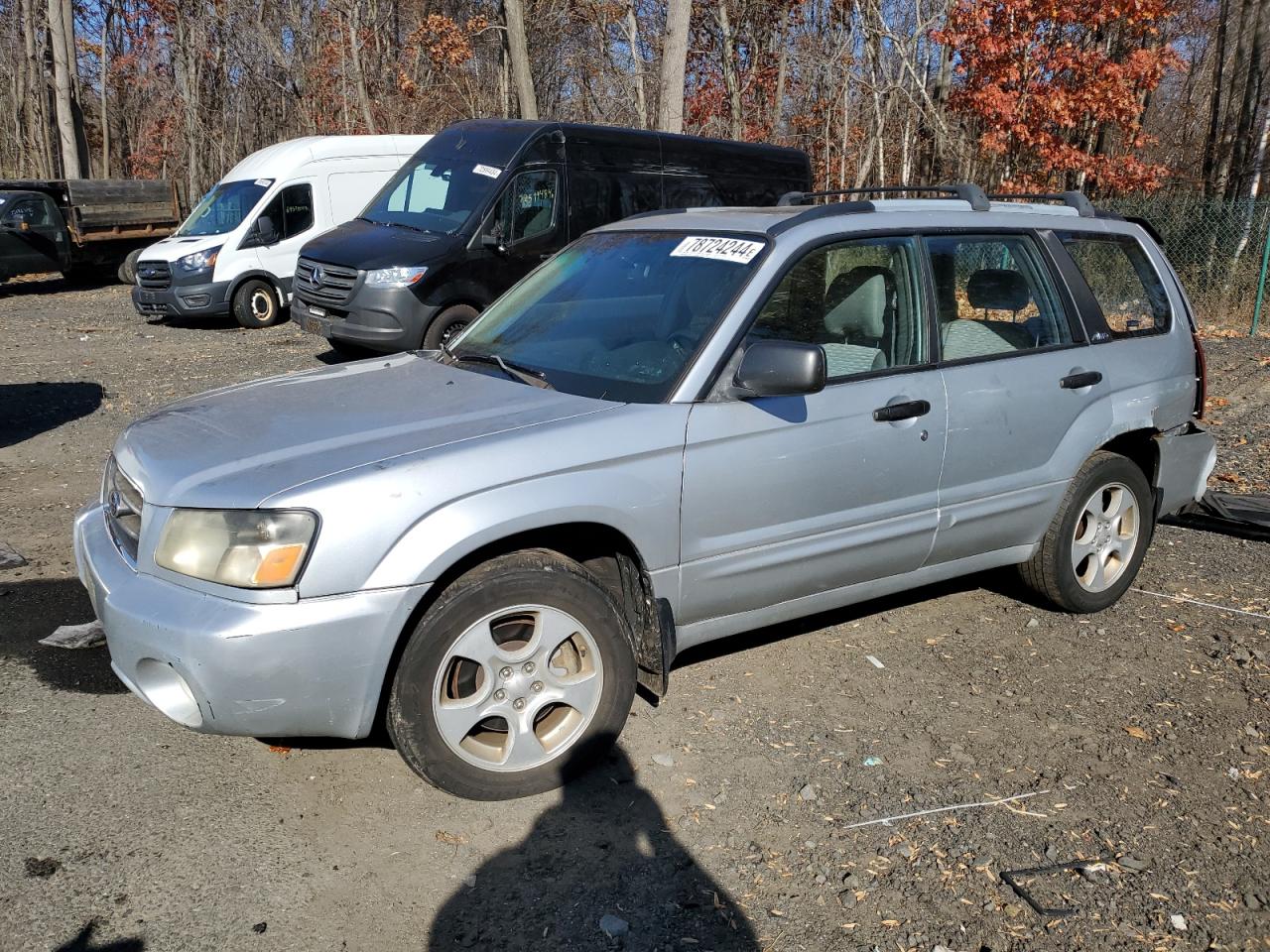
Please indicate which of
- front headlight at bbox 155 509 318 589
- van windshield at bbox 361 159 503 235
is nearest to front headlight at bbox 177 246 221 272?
van windshield at bbox 361 159 503 235

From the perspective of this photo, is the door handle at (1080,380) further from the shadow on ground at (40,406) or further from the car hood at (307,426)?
the shadow on ground at (40,406)

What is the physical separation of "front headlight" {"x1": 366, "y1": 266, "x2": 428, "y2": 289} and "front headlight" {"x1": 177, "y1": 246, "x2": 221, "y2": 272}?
206 inches

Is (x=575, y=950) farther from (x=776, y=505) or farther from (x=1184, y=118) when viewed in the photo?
(x=1184, y=118)

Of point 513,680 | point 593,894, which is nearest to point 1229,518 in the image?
point 513,680

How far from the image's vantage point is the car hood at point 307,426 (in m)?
3.22

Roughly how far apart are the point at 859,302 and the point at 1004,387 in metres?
0.70

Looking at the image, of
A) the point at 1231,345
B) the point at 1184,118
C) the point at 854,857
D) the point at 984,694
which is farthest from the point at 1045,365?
the point at 1184,118

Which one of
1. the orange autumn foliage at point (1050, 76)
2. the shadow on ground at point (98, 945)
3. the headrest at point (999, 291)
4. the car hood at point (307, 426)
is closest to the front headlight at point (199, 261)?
the orange autumn foliage at point (1050, 76)

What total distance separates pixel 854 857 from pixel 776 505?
121 cm

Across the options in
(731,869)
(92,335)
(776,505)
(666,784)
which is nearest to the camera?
(731,869)

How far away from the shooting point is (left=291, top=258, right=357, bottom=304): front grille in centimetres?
1069

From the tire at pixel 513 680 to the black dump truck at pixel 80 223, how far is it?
16.5 m

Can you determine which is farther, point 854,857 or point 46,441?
point 46,441

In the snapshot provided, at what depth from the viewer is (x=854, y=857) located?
127 inches
